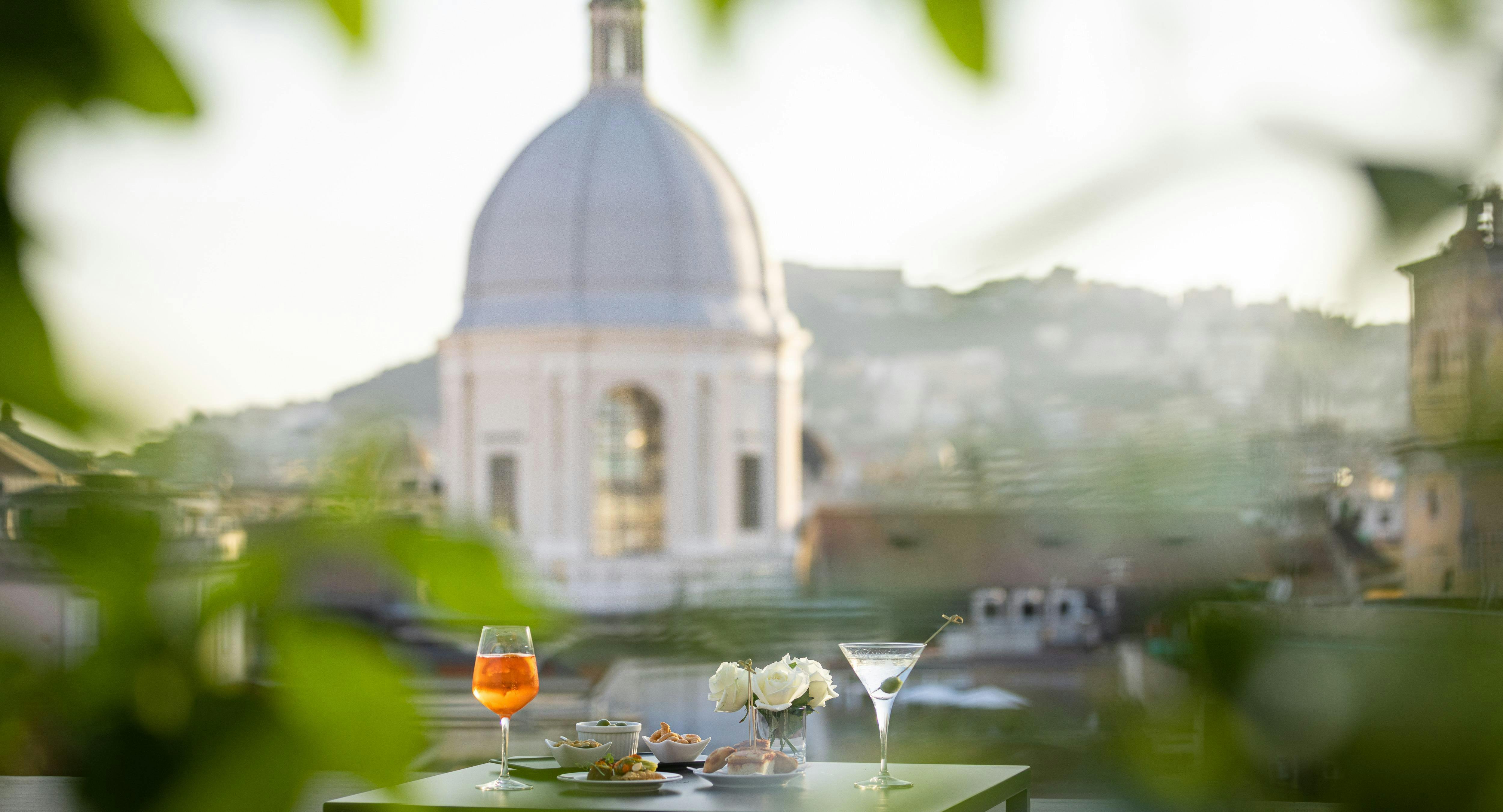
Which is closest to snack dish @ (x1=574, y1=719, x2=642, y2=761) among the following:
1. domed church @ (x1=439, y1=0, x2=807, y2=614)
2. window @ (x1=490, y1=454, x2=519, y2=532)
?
domed church @ (x1=439, y1=0, x2=807, y2=614)

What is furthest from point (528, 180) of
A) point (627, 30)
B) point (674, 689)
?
point (674, 689)

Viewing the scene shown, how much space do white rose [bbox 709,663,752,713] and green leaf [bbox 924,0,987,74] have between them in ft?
4.47

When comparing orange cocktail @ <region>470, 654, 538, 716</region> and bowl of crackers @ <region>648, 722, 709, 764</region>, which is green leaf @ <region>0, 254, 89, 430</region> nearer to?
orange cocktail @ <region>470, 654, 538, 716</region>

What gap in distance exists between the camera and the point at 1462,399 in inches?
9.4

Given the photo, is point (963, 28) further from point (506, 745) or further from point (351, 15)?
point (506, 745)

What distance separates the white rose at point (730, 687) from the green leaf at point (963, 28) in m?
1.36

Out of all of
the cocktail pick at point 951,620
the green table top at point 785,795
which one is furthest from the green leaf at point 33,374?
the green table top at point 785,795

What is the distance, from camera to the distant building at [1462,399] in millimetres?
225

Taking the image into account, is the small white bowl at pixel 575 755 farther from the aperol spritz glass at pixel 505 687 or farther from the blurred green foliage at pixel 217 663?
the blurred green foliage at pixel 217 663

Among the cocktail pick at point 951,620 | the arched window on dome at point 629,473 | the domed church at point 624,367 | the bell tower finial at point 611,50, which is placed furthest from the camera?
the arched window on dome at point 629,473

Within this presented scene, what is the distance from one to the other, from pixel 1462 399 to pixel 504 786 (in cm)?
135

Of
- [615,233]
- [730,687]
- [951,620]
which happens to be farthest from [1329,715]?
[615,233]

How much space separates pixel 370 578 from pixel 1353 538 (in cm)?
18

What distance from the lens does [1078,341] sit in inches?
10.9
